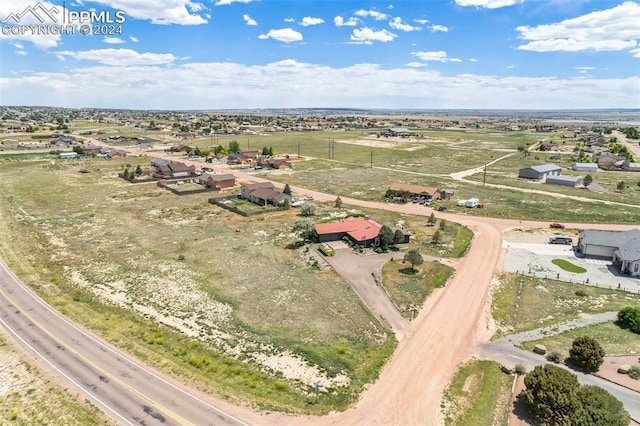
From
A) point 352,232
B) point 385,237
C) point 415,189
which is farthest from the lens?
point 415,189

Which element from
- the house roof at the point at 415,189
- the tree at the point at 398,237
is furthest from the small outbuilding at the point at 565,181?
the tree at the point at 398,237

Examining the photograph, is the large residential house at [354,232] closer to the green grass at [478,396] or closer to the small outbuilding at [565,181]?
the green grass at [478,396]

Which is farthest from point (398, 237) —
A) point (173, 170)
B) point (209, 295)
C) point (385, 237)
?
point (173, 170)

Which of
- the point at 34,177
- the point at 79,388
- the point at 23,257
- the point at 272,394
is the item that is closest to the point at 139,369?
the point at 79,388

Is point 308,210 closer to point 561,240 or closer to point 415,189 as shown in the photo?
point 415,189

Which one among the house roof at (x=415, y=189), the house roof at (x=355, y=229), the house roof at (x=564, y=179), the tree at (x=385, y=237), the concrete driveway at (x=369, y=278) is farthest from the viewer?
the house roof at (x=564, y=179)

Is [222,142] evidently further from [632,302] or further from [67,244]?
[632,302]

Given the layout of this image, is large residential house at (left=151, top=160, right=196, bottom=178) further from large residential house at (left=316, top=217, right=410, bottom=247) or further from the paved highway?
the paved highway

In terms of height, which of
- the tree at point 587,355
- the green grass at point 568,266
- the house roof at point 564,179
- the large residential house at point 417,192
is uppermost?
the house roof at point 564,179
